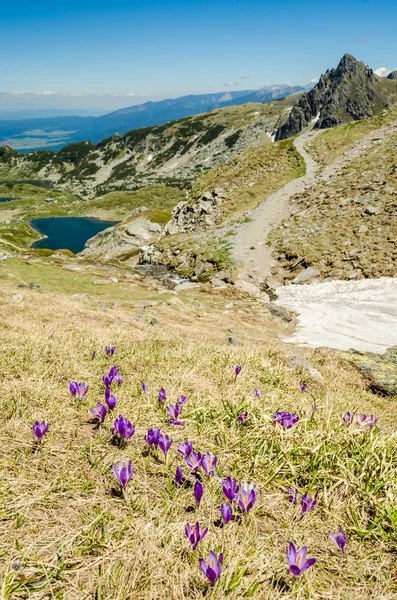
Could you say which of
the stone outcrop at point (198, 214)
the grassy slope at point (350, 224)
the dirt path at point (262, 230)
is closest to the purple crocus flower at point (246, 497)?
the grassy slope at point (350, 224)

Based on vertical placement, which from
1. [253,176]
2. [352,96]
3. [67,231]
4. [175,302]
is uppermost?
[352,96]

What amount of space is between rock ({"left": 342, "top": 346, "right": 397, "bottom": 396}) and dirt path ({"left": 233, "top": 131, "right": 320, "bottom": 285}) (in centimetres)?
2340

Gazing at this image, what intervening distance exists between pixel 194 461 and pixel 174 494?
0.35 meters

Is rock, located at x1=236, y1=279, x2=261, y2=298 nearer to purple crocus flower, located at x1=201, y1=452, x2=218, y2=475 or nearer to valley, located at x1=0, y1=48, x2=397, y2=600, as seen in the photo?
valley, located at x1=0, y1=48, x2=397, y2=600

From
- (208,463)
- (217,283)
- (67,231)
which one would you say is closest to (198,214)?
(217,283)

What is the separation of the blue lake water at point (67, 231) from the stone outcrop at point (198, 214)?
153 ft

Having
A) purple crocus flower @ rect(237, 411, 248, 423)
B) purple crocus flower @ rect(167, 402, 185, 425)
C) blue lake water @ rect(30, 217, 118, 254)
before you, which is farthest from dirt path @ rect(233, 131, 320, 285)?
blue lake water @ rect(30, 217, 118, 254)

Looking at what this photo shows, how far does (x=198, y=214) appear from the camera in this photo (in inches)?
2199

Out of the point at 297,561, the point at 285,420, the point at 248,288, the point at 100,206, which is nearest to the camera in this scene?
the point at 297,561

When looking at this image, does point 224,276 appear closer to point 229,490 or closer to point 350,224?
point 350,224

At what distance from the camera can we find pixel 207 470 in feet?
11.0

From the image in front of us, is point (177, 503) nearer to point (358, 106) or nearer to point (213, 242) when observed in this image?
point (213, 242)

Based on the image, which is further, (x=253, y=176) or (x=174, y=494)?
(x=253, y=176)

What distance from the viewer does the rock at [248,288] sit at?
3118 cm
